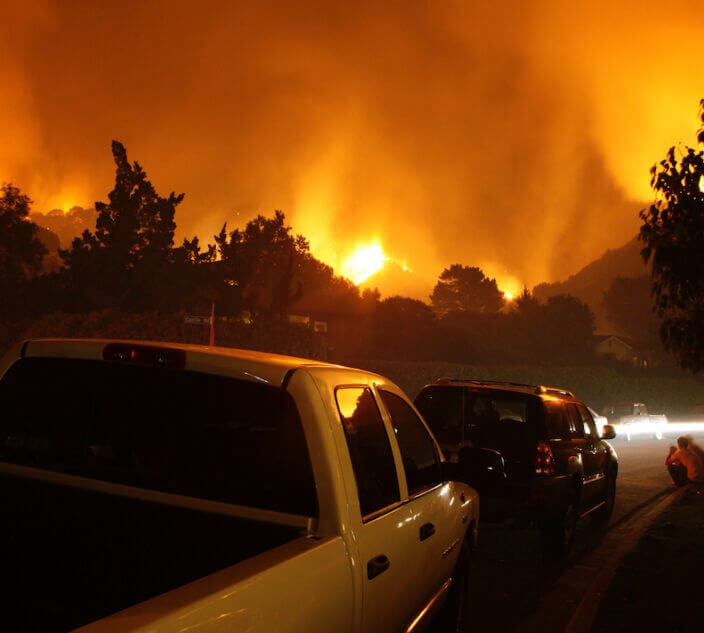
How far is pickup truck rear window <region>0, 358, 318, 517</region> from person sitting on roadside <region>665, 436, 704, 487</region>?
12.1 m

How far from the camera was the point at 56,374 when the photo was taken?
3.32m

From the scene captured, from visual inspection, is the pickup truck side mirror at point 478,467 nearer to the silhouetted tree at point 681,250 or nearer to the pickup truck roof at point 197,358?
the pickup truck roof at point 197,358

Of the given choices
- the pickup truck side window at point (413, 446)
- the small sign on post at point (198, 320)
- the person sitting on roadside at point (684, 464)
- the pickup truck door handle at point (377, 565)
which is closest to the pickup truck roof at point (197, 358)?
the pickup truck door handle at point (377, 565)

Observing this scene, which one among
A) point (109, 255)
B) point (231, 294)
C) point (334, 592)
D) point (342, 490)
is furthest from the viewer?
point (231, 294)

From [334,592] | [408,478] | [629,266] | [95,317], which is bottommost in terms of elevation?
[334,592]

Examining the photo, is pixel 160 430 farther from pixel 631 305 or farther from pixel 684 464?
pixel 631 305

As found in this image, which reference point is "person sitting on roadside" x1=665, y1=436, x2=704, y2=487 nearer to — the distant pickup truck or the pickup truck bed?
the pickup truck bed

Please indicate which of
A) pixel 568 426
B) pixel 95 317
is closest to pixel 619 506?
pixel 568 426

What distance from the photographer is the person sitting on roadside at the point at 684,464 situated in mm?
13117

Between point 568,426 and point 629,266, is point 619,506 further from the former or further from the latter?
point 629,266

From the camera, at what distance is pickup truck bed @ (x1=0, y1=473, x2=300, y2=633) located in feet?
6.89

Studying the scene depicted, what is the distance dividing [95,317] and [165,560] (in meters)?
23.1

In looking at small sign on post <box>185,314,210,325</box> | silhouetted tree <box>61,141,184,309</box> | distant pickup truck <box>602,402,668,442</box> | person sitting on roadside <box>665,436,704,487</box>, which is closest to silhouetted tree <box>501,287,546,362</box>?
distant pickup truck <box>602,402,668,442</box>

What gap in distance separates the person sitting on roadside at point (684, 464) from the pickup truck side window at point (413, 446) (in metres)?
10.3
